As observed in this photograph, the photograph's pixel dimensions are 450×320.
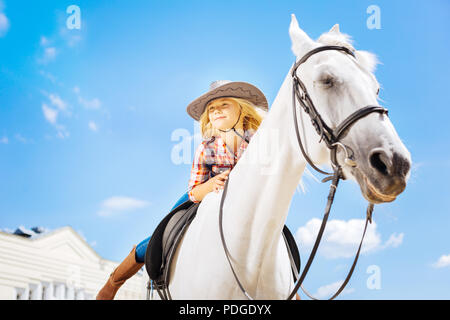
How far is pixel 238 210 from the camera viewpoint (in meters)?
2.17

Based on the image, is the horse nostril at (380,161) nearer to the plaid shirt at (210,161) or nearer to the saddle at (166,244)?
the saddle at (166,244)

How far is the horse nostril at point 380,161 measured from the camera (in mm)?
1628

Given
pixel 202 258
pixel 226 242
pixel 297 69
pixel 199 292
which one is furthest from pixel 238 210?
pixel 297 69

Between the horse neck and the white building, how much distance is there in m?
8.28

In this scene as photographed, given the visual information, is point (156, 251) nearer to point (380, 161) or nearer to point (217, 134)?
point (217, 134)

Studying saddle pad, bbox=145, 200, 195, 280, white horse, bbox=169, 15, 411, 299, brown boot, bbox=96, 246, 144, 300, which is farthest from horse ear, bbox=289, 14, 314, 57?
brown boot, bbox=96, 246, 144, 300

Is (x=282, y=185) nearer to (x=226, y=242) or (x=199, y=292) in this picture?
(x=226, y=242)

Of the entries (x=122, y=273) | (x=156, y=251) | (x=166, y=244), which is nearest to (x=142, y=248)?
(x=122, y=273)

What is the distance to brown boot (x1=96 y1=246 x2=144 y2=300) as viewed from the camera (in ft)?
10.8

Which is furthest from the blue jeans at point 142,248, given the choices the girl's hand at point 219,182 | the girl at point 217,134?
the girl's hand at point 219,182

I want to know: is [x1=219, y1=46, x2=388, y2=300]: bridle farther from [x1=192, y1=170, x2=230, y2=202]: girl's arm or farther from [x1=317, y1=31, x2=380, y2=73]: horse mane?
[x1=192, y1=170, x2=230, y2=202]: girl's arm

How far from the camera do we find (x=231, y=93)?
3111 mm

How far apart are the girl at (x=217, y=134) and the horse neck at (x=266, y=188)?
18.4 inches
